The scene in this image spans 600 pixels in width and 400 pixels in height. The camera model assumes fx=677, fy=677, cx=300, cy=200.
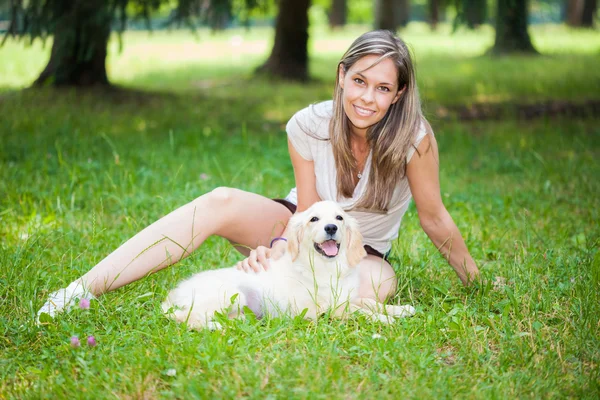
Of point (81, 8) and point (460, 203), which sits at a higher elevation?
point (81, 8)

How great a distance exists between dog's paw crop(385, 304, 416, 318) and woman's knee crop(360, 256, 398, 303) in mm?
129

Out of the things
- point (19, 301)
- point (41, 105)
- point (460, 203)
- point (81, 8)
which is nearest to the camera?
point (19, 301)

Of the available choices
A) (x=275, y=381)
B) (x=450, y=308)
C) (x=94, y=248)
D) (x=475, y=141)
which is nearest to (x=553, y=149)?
(x=475, y=141)

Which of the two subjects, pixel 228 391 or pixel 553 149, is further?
pixel 553 149

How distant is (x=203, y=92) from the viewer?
36.9 ft

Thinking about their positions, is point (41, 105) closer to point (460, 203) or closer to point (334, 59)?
point (460, 203)

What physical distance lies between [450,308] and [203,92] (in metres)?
8.71

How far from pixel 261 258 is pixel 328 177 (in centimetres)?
59

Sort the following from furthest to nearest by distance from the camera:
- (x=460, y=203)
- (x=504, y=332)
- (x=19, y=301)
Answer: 1. (x=460, y=203)
2. (x=19, y=301)
3. (x=504, y=332)

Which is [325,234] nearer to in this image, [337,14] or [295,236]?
[295,236]

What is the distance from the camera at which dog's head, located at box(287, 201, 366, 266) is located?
2998 mm

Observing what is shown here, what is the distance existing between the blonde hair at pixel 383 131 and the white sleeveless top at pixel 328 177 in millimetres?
50

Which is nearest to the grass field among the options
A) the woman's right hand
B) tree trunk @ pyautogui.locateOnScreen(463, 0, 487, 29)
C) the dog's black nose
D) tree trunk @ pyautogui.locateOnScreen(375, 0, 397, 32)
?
the woman's right hand

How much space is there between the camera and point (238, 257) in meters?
4.07
